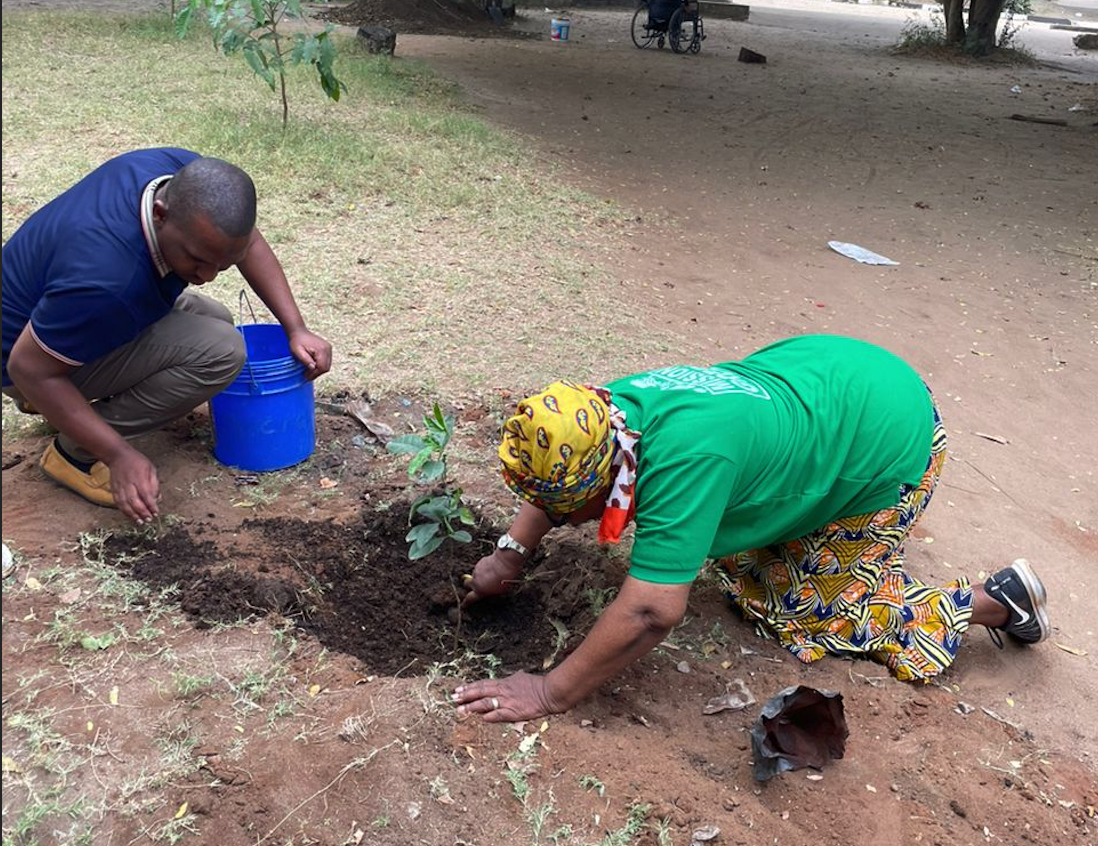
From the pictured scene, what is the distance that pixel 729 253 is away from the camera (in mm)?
5867

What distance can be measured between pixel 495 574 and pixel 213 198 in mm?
1194

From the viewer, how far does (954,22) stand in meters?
16.1

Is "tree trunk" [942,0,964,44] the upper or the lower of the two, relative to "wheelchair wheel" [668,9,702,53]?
upper

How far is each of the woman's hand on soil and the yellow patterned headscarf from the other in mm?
482

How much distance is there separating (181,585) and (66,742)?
575mm

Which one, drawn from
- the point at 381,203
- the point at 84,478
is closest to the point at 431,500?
the point at 84,478

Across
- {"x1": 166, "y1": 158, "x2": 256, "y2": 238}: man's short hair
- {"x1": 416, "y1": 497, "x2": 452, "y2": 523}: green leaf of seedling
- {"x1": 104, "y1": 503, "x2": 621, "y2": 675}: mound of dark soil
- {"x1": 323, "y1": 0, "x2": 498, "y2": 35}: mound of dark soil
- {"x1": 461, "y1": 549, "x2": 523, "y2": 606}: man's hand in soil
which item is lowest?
{"x1": 104, "y1": 503, "x2": 621, "y2": 675}: mound of dark soil

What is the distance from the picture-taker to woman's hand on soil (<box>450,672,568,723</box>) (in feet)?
6.96

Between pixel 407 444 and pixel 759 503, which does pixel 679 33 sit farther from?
pixel 759 503

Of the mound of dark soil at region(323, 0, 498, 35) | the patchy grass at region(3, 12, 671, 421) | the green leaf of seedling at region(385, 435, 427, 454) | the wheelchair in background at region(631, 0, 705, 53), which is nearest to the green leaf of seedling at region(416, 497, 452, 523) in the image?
the green leaf of seedling at region(385, 435, 427, 454)

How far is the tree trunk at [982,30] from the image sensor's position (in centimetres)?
1570

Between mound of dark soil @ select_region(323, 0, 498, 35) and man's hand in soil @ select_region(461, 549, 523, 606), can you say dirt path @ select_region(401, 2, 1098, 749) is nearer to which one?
mound of dark soil @ select_region(323, 0, 498, 35)

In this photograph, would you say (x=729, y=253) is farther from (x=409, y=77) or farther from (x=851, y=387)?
(x=409, y=77)

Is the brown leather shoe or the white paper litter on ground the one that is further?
the white paper litter on ground
